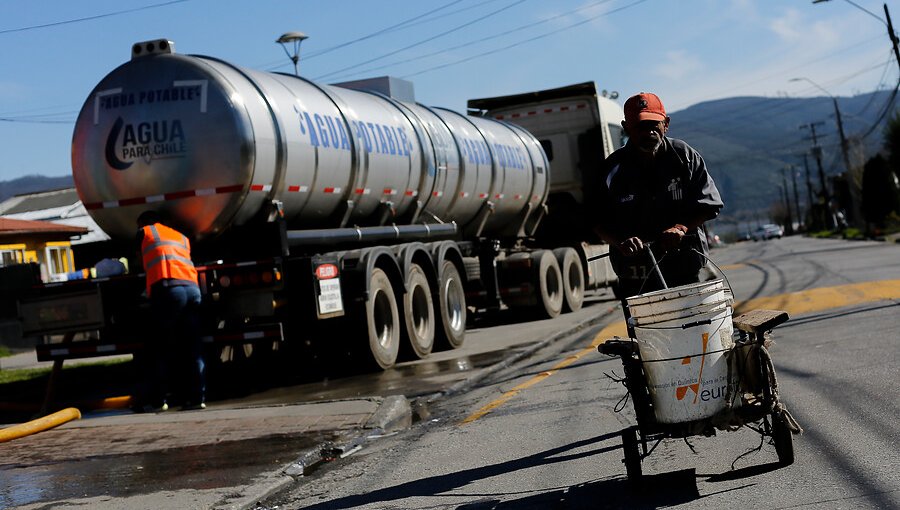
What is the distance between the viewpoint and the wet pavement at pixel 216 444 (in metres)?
7.14

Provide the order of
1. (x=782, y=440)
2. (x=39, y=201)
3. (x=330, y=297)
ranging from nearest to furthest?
(x=782, y=440) → (x=330, y=297) → (x=39, y=201)

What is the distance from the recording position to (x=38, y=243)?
34906 mm

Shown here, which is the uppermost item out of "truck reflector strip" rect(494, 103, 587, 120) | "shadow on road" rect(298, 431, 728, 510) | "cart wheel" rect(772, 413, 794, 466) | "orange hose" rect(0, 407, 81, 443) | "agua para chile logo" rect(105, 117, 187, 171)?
"truck reflector strip" rect(494, 103, 587, 120)

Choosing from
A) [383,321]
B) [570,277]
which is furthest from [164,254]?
[570,277]

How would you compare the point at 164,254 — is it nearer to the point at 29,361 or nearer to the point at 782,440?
the point at 782,440

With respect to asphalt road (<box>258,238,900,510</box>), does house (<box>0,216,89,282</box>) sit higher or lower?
higher

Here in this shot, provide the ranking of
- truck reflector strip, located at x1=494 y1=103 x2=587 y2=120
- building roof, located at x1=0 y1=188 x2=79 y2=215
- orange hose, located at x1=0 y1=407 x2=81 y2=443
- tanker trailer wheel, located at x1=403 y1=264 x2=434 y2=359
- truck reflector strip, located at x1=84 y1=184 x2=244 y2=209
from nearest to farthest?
orange hose, located at x1=0 y1=407 x2=81 y2=443 → truck reflector strip, located at x1=84 y1=184 x2=244 y2=209 → tanker trailer wheel, located at x1=403 y1=264 x2=434 y2=359 → truck reflector strip, located at x1=494 y1=103 x2=587 y2=120 → building roof, located at x1=0 y1=188 x2=79 y2=215

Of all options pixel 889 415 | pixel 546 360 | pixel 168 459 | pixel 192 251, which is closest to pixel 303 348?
pixel 192 251

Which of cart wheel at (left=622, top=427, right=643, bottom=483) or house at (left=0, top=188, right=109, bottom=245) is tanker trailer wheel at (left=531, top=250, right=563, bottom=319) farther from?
house at (left=0, top=188, right=109, bottom=245)

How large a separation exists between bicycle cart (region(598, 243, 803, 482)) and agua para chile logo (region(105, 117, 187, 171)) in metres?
6.99

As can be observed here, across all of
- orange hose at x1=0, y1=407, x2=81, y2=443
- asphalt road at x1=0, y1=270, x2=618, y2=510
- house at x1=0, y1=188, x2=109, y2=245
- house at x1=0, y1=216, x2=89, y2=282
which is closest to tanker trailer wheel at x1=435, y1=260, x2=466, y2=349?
asphalt road at x1=0, y1=270, x2=618, y2=510

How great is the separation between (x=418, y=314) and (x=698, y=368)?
9.65 meters

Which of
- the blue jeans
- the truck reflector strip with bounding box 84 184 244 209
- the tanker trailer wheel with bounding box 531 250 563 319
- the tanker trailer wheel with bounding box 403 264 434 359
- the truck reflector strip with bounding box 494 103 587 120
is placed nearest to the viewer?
the blue jeans

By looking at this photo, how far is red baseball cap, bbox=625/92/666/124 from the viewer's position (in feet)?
19.4
